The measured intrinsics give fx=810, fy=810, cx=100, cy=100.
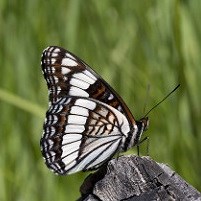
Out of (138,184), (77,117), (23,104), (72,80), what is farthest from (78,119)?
(138,184)

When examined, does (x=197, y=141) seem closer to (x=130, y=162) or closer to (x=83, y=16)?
(x=83, y=16)

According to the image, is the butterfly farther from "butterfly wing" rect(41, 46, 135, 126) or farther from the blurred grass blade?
the blurred grass blade

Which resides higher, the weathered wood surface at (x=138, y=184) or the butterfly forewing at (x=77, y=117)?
the butterfly forewing at (x=77, y=117)

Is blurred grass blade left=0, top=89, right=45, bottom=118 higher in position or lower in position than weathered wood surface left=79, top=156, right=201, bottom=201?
higher

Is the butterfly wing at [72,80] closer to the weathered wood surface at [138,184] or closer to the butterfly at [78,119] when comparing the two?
the butterfly at [78,119]

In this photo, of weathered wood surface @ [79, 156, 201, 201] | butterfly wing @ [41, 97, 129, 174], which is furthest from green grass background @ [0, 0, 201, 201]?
weathered wood surface @ [79, 156, 201, 201]

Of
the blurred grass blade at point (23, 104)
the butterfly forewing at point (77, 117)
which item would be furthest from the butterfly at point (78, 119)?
the blurred grass blade at point (23, 104)

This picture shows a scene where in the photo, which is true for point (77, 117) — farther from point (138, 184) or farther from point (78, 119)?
point (138, 184)

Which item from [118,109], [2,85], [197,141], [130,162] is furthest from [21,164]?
[130,162]
